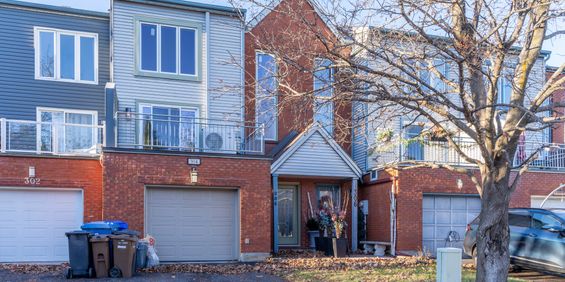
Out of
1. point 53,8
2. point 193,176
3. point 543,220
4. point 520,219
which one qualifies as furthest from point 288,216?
point 53,8

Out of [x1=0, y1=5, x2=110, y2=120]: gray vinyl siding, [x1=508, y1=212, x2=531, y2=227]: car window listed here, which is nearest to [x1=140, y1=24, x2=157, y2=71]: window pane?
[x1=0, y1=5, x2=110, y2=120]: gray vinyl siding

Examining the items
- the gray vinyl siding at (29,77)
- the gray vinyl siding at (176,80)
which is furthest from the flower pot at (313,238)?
the gray vinyl siding at (29,77)

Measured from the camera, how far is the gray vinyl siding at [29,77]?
17.3 meters

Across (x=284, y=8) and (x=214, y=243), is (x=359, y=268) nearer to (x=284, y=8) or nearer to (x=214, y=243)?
(x=214, y=243)

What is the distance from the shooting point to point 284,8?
32.5 feet

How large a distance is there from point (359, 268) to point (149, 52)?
31.2ft

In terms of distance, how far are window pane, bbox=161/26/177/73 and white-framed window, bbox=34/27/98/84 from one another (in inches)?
85.8

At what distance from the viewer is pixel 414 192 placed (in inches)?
696

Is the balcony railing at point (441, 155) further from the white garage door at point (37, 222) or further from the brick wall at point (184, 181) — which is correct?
the white garage door at point (37, 222)

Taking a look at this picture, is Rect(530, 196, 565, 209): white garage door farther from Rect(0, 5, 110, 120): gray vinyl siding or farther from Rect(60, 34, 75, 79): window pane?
Rect(60, 34, 75, 79): window pane

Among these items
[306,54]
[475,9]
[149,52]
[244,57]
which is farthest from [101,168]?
[475,9]

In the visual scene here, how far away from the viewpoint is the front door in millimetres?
18922

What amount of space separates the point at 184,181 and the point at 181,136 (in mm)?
1386

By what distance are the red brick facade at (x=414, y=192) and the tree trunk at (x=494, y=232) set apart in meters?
8.97
